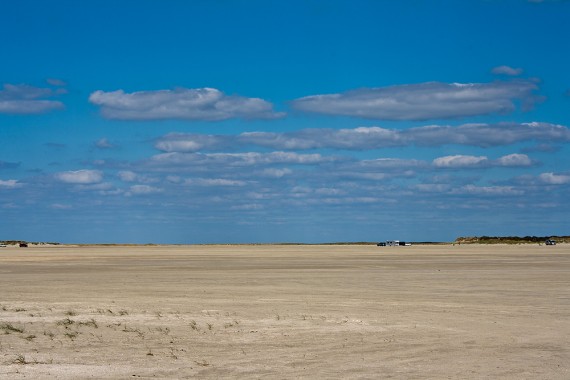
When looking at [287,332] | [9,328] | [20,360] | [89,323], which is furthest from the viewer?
[89,323]

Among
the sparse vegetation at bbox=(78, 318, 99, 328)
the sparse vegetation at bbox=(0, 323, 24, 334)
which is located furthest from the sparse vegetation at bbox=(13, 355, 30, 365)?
the sparse vegetation at bbox=(78, 318, 99, 328)

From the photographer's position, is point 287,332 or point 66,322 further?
point 66,322

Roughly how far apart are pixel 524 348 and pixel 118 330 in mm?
10442

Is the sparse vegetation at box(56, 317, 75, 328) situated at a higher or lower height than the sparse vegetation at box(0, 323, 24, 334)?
higher

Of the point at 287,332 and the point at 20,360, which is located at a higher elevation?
the point at 287,332

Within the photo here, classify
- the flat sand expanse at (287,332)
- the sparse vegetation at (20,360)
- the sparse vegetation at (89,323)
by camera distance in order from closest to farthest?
the flat sand expanse at (287,332) → the sparse vegetation at (20,360) → the sparse vegetation at (89,323)

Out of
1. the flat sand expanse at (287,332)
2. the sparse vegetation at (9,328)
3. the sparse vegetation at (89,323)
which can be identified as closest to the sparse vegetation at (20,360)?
the flat sand expanse at (287,332)

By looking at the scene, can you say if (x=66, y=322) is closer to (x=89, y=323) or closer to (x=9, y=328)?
(x=89, y=323)

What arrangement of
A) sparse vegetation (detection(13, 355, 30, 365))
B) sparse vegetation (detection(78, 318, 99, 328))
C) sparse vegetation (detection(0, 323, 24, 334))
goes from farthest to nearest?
sparse vegetation (detection(78, 318, 99, 328)) → sparse vegetation (detection(0, 323, 24, 334)) → sparse vegetation (detection(13, 355, 30, 365))

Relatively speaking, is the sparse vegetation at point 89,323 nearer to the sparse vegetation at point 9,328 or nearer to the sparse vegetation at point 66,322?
the sparse vegetation at point 66,322

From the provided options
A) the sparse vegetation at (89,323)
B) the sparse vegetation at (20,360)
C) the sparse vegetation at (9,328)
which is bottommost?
the sparse vegetation at (20,360)

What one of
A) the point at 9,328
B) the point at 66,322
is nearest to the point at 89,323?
the point at 66,322

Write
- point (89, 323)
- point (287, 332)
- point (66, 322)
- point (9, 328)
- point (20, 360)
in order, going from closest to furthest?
point (20, 360) → point (287, 332) → point (9, 328) → point (89, 323) → point (66, 322)

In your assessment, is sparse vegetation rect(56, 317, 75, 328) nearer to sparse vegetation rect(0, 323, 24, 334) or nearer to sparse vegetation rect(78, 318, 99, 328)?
sparse vegetation rect(78, 318, 99, 328)
